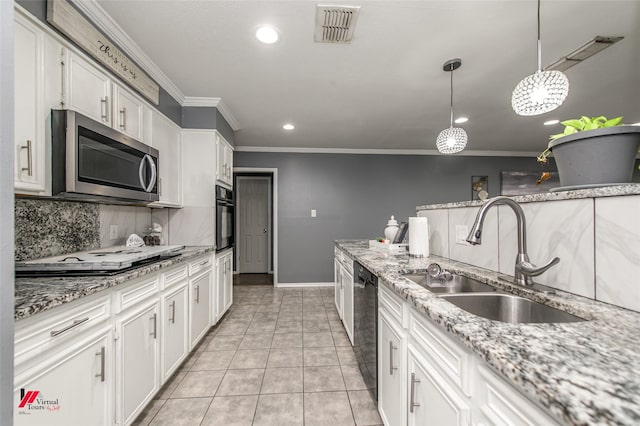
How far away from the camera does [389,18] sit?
174cm

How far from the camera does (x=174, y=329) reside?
1954 millimetres

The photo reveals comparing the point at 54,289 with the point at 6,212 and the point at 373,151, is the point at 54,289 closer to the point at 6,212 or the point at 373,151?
the point at 6,212

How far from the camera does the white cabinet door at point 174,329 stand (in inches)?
71.3

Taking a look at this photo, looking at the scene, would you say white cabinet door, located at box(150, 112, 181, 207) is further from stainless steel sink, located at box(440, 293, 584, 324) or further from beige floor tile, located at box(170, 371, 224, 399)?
stainless steel sink, located at box(440, 293, 584, 324)

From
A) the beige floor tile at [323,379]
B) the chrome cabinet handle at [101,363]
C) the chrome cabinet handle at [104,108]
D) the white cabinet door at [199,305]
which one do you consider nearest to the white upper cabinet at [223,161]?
the white cabinet door at [199,305]

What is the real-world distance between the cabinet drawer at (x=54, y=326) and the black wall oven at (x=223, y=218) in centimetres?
174

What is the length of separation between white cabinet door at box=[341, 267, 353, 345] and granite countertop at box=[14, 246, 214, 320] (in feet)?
5.26

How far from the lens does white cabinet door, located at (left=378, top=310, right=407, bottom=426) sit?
116cm

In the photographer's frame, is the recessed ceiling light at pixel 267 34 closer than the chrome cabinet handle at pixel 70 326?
No

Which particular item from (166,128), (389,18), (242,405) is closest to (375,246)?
(242,405)

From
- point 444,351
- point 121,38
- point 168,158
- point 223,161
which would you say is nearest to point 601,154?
point 444,351

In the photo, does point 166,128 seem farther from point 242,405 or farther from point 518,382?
point 518,382

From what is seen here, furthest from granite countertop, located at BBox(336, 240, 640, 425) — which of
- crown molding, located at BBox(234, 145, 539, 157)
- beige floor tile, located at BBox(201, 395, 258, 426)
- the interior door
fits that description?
the interior door

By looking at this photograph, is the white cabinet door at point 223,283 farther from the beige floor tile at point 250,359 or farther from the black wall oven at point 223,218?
the beige floor tile at point 250,359
